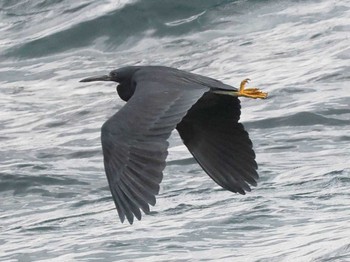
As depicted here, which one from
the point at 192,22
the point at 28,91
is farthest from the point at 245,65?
the point at 28,91

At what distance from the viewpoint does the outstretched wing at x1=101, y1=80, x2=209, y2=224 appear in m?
7.31

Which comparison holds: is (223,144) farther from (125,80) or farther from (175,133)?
(175,133)

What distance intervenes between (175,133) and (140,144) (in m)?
5.40

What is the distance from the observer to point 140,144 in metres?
7.57

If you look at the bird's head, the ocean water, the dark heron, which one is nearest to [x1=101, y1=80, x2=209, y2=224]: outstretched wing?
the dark heron

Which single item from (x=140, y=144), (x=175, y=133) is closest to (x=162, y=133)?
(x=140, y=144)

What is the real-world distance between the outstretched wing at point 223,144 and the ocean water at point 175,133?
37.9 inches

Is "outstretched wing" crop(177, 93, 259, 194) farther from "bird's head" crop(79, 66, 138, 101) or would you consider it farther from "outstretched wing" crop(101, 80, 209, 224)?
"outstretched wing" crop(101, 80, 209, 224)

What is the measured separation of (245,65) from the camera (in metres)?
14.5

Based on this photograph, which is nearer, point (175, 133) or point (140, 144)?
point (140, 144)

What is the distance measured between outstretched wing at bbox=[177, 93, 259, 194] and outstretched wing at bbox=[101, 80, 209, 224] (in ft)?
1.84

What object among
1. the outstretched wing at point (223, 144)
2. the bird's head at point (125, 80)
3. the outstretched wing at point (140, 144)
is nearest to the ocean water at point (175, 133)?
the outstretched wing at point (223, 144)

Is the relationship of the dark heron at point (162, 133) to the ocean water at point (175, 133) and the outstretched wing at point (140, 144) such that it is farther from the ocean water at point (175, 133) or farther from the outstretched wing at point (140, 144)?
the ocean water at point (175, 133)

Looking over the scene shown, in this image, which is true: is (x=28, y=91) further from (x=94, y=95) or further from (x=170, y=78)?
(x=170, y=78)
